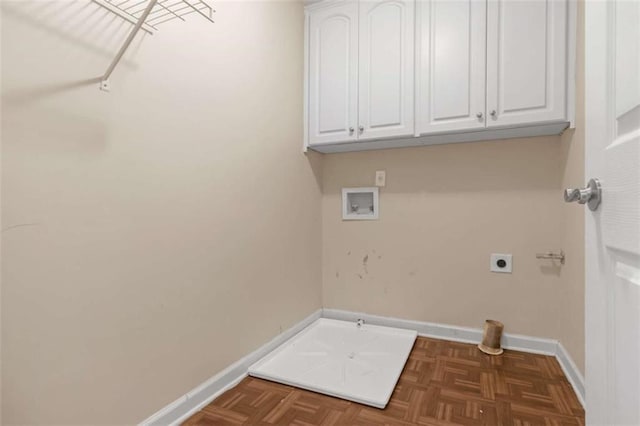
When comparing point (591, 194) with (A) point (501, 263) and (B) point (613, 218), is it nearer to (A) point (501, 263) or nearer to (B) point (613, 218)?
(B) point (613, 218)

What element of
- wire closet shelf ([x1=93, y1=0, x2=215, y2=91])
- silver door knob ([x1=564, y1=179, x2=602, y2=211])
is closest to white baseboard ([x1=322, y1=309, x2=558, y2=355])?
silver door knob ([x1=564, y1=179, x2=602, y2=211])

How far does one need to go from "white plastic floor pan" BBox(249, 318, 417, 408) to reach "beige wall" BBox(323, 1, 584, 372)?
259 mm

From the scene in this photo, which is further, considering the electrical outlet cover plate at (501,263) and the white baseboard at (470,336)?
the electrical outlet cover plate at (501,263)

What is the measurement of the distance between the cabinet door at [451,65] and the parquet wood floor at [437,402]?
136 cm

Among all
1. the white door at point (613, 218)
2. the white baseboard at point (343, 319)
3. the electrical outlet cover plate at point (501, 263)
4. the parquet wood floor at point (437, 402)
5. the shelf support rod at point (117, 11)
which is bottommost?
Answer: the parquet wood floor at point (437, 402)

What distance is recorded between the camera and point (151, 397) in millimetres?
1236

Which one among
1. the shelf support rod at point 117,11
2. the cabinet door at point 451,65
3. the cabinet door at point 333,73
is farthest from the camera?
the cabinet door at point 333,73

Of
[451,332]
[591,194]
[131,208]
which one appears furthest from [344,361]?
[591,194]

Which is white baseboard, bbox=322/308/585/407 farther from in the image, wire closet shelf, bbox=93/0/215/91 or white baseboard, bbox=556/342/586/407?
wire closet shelf, bbox=93/0/215/91

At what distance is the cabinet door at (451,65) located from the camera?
183 cm

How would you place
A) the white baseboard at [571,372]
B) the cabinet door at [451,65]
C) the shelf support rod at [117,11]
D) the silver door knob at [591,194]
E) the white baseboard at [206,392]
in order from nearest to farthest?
the silver door knob at [591,194]
the shelf support rod at [117,11]
the white baseboard at [206,392]
the white baseboard at [571,372]
the cabinet door at [451,65]

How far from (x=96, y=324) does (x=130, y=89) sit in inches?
32.4

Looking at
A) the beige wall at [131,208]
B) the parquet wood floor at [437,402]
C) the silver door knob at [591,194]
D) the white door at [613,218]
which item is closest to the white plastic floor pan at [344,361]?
the parquet wood floor at [437,402]

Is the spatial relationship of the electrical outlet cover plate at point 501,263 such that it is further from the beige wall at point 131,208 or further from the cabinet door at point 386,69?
the beige wall at point 131,208
